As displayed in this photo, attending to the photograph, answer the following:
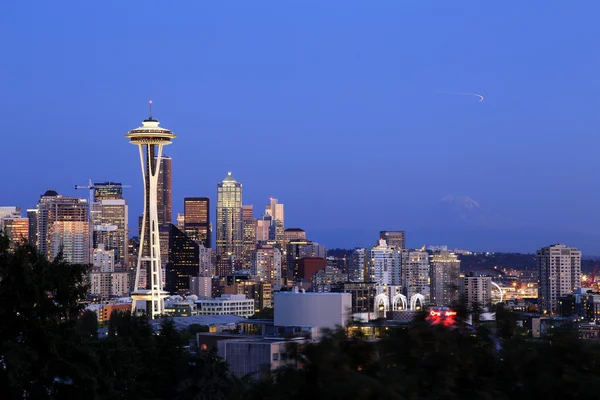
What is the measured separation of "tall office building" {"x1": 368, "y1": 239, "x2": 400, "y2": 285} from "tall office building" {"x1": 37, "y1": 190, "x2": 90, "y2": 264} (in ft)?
140

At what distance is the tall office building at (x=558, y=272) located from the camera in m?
131

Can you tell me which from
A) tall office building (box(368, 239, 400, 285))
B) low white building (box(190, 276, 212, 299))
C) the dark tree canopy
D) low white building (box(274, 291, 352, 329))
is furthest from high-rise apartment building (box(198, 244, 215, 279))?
the dark tree canopy

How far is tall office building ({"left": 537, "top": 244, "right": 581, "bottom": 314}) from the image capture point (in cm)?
13138

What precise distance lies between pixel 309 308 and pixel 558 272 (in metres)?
90.8

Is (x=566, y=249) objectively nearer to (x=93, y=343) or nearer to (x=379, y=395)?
(x=93, y=343)

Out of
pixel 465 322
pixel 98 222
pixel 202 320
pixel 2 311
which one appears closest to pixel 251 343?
pixel 2 311

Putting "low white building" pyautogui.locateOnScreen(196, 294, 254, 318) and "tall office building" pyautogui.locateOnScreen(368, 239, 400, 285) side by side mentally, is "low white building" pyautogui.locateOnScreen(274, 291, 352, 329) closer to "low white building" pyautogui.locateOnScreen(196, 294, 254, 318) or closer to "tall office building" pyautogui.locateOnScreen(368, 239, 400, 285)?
"low white building" pyautogui.locateOnScreen(196, 294, 254, 318)

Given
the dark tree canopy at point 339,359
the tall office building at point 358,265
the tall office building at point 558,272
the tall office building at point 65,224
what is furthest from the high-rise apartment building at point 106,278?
the dark tree canopy at point 339,359

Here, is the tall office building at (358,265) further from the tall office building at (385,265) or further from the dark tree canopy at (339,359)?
the dark tree canopy at (339,359)

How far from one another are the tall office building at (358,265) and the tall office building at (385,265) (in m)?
1.77

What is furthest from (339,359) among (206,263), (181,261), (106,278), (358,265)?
(206,263)

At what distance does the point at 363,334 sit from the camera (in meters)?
10.7

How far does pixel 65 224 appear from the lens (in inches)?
6939

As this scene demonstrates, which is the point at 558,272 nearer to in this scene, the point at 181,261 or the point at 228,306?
the point at 228,306
